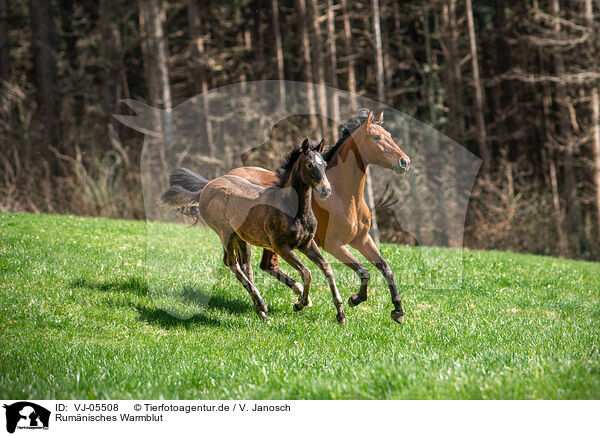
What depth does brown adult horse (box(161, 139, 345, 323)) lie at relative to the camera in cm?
618

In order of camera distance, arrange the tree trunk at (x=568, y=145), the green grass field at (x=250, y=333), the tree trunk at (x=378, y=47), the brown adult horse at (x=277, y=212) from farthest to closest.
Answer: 1. the tree trunk at (x=568, y=145)
2. the tree trunk at (x=378, y=47)
3. the brown adult horse at (x=277, y=212)
4. the green grass field at (x=250, y=333)

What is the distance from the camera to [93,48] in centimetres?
3139

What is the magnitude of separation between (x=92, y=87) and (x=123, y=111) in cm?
899

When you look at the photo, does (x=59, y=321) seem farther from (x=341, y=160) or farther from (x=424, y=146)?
(x=424, y=146)

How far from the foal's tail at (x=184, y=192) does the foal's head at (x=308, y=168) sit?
1.30 metres

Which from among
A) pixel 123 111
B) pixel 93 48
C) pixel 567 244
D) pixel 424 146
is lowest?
pixel 567 244

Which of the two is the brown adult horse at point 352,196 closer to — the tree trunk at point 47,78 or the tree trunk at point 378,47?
the tree trunk at point 378,47

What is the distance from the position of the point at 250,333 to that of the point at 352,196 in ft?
6.42

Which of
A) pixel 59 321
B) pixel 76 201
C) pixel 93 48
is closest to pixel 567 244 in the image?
pixel 76 201

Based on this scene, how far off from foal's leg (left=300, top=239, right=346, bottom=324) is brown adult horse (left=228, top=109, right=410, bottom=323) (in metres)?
0.34

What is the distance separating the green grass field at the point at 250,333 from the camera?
4.71 meters
